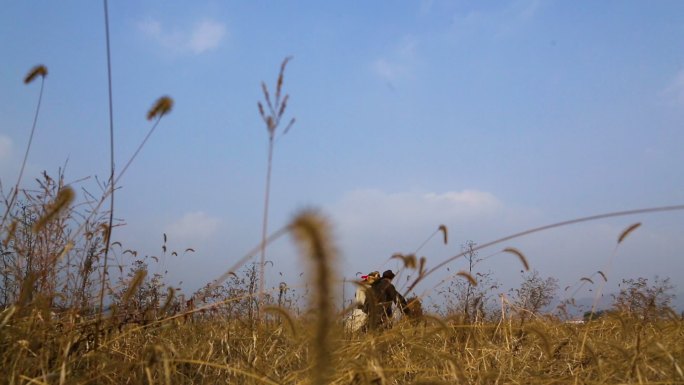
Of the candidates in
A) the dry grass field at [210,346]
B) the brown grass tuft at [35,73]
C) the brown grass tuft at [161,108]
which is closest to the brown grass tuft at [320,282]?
the dry grass field at [210,346]

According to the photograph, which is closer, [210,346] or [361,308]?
[210,346]

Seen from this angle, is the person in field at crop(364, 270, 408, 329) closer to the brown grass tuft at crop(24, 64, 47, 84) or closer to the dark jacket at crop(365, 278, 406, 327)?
the dark jacket at crop(365, 278, 406, 327)

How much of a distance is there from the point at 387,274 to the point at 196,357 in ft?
17.3

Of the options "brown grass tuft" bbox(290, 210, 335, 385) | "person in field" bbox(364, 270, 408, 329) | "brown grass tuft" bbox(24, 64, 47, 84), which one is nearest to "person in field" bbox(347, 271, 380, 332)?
"person in field" bbox(364, 270, 408, 329)

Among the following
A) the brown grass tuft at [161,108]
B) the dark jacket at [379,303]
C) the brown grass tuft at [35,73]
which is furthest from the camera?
the brown grass tuft at [35,73]

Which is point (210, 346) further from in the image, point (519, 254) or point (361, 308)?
point (361, 308)

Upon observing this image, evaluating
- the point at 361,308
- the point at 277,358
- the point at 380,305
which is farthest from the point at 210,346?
the point at 361,308

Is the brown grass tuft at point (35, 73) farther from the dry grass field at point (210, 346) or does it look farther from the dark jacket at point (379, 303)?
the dark jacket at point (379, 303)

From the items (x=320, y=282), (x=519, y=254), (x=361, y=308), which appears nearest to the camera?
(x=320, y=282)

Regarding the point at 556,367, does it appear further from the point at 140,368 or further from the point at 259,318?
the point at 140,368

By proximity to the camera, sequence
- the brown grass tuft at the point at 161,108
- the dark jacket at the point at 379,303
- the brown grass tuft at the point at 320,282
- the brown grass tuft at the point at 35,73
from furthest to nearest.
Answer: the brown grass tuft at the point at 35,73 < the brown grass tuft at the point at 161,108 < the dark jacket at the point at 379,303 < the brown grass tuft at the point at 320,282

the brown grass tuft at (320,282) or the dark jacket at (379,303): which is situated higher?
the dark jacket at (379,303)

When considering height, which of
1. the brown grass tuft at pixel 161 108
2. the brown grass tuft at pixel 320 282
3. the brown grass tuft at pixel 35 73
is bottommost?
the brown grass tuft at pixel 320 282

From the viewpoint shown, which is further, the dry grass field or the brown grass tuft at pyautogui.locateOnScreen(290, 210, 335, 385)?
the dry grass field
